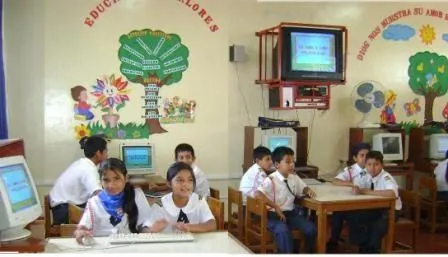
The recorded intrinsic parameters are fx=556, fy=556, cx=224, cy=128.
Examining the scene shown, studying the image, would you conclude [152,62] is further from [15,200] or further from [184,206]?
[15,200]

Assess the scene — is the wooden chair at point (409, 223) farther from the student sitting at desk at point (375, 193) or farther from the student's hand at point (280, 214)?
the student's hand at point (280, 214)

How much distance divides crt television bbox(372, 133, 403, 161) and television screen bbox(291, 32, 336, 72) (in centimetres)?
103

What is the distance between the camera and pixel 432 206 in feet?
18.8

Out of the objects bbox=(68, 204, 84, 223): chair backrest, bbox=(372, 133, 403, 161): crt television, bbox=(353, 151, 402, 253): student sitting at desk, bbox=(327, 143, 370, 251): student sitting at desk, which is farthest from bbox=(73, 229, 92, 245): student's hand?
bbox=(372, 133, 403, 161): crt television

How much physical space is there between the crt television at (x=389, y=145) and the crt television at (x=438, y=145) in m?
0.41

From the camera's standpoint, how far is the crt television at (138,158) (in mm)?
5297

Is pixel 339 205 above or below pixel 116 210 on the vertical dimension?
below

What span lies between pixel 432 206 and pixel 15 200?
4.52 m

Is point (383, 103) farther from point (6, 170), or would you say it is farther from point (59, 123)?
point (6, 170)

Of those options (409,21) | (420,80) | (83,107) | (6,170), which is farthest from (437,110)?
(6,170)

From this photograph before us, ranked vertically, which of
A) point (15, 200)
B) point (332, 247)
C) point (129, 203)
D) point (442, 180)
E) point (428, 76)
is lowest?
point (332, 247)

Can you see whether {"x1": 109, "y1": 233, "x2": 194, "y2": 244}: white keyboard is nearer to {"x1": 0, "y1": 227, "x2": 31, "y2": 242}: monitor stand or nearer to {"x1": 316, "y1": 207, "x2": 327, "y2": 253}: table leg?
{"x1": 0, "y1": 227, "x2": 31, "y2": 242}: monitor stand

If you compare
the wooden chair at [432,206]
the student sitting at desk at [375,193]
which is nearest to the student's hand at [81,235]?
the student sitting at desk at [375,193]

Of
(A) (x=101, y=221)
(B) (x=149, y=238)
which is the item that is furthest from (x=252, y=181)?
(B) (x=149, y=238)
